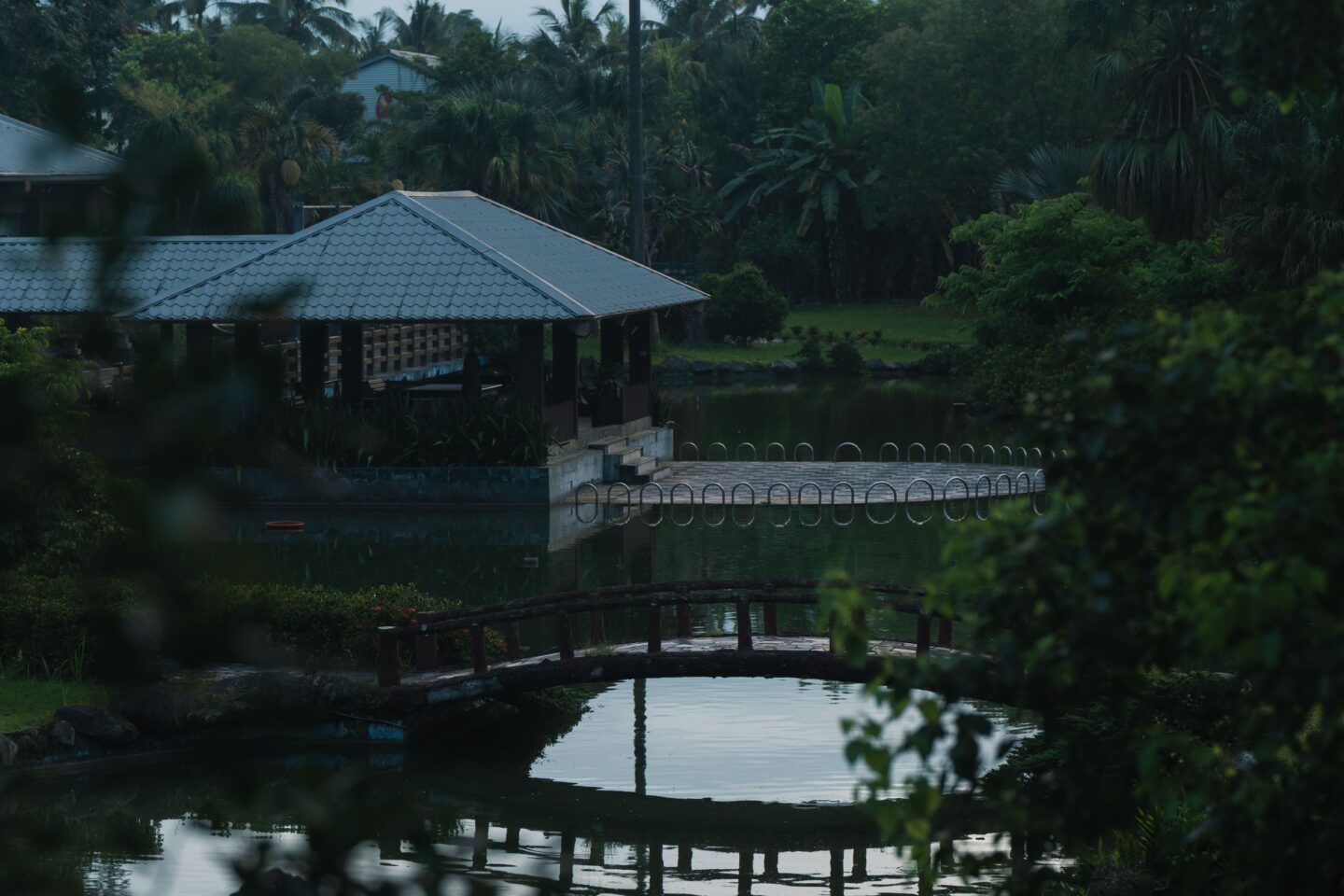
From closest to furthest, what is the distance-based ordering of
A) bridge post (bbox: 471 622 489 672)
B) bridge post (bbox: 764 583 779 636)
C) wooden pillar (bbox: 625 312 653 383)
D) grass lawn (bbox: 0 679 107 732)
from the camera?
grass lawn (bbox: 0 679 107 732) → bridge post (bbox: 471 622 489 672) → bridge post (bbox: 764 583 779 636) → wooden pillar (bbox: 625 312 653 383)

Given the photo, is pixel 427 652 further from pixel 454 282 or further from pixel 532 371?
pixel 454 282

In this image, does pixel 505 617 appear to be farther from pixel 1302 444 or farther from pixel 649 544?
pixel 1302 444

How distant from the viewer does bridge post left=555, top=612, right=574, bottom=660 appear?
14.1m

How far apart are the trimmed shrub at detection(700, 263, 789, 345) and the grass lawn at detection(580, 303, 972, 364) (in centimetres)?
49

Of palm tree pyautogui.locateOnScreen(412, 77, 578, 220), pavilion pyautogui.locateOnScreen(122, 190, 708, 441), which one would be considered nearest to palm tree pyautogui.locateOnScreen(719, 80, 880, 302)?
palm tree pyautogui.locateOnScreen(412, 77, 578, 220)

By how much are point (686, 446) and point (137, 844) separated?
103 feet

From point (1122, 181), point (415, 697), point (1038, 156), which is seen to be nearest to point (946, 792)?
point (415, 697)

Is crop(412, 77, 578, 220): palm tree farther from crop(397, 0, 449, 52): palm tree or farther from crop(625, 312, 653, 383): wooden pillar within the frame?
crop(397, 0, 449, 52): palm tree

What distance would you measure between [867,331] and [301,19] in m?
42.0

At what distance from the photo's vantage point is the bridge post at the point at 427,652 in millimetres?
14789

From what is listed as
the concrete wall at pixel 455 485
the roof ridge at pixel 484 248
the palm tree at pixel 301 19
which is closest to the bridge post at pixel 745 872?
the concrete wall at pixel 455 485

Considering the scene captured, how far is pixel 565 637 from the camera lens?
14.2m

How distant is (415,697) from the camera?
14211 millimetres

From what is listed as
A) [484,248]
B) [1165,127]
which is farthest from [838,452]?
[484,248]
